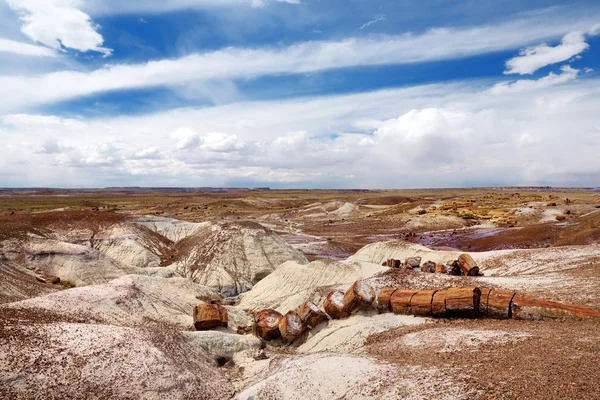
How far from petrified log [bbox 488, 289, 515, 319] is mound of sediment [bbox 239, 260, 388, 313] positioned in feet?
33.1

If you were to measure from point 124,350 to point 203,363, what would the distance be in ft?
9.76

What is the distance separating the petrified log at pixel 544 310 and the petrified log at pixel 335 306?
6390mm

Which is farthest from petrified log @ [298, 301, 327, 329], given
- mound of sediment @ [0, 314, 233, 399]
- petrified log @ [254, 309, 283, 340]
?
mound of sediment @ [0, 314, 233, 399]

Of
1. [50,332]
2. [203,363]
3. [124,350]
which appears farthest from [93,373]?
[203,363]

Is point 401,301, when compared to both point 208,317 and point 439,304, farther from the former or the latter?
point 208,317

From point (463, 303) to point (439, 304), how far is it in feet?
2.81

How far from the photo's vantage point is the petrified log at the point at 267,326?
53.8 ft

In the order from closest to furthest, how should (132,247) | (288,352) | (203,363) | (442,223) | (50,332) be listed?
(50,332)
(203,363)
(288,352)
(132,247)
(442,223)

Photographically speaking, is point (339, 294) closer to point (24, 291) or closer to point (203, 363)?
point (203, 363)

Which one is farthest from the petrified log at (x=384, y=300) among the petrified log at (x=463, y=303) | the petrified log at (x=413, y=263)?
the petrified log at (x=413, y=263)

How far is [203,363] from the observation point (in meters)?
13.4

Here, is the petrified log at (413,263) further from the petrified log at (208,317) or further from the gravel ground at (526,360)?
the petrified log at (208,317)

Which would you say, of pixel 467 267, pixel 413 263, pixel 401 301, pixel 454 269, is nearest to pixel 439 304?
pixel 401 301

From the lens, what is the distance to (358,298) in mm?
15625
